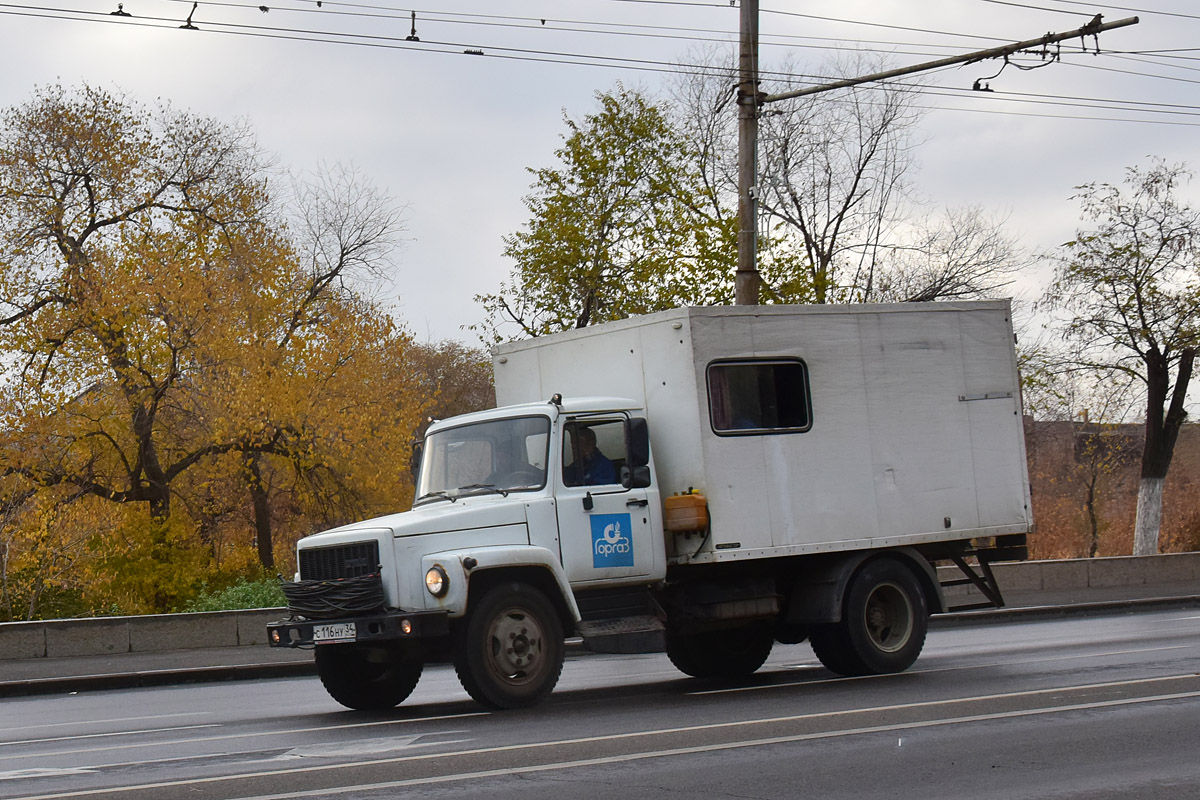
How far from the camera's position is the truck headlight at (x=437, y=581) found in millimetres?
10867

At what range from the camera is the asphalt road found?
7.40 meters

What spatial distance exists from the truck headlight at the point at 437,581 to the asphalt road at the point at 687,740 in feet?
3.30

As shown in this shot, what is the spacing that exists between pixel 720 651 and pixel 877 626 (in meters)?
1.70

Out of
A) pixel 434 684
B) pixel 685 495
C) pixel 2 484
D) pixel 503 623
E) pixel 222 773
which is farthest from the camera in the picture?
pixel 2 484

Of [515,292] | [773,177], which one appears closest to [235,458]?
[515,292]

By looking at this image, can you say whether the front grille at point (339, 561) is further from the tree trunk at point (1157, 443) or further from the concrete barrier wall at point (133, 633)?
the tree trunk at point (1157, 443)

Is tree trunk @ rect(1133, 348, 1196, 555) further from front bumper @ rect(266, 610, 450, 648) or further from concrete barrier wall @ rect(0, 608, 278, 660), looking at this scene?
front bumper @ rect(266, 610, 450, 648)

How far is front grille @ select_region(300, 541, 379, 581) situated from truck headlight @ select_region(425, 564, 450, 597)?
0.45 meters

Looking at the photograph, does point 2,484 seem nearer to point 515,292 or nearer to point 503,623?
point 515,292

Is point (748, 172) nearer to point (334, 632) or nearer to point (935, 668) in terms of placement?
point (935, 668)

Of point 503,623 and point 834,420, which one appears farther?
point 834,420

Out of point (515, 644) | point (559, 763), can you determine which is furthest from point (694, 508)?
point (559, 763)

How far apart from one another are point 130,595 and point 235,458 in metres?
4.19

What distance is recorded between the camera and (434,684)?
15.5 meters
